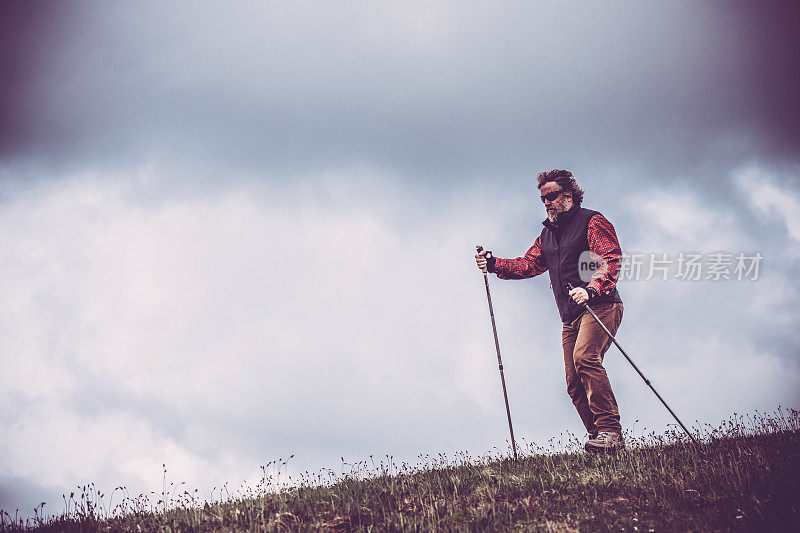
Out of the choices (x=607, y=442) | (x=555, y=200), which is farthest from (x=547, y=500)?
(x=555, y=200)

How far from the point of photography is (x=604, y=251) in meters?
6.80

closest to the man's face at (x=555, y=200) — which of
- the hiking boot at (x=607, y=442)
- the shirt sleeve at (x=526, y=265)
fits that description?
the shirt sleeve at (x=526, y=265)

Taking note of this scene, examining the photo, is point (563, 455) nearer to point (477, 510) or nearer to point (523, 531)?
point (477, 510)

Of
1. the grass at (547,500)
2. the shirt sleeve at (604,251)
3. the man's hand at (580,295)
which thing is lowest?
the grass at (547,500)

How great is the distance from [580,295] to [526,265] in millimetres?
1496

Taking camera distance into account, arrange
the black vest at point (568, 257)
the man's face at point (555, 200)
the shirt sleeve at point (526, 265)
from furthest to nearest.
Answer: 1. the shirt sleeve at point (526, 265)
2. the man's face at point (555, 200)
3. the black vest at point (568, 257)

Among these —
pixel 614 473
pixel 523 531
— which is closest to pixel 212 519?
pixel 523 531

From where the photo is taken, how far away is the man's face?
7312 millimetres

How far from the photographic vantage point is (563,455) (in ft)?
24.3

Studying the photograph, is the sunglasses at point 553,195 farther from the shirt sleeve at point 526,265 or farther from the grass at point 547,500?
the grass at point 547,500

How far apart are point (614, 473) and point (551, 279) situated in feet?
8.85

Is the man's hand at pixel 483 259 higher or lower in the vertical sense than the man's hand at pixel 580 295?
higher

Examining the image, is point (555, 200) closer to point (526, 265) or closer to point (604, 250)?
point (604, 250)

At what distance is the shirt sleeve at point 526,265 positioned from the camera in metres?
7.89
